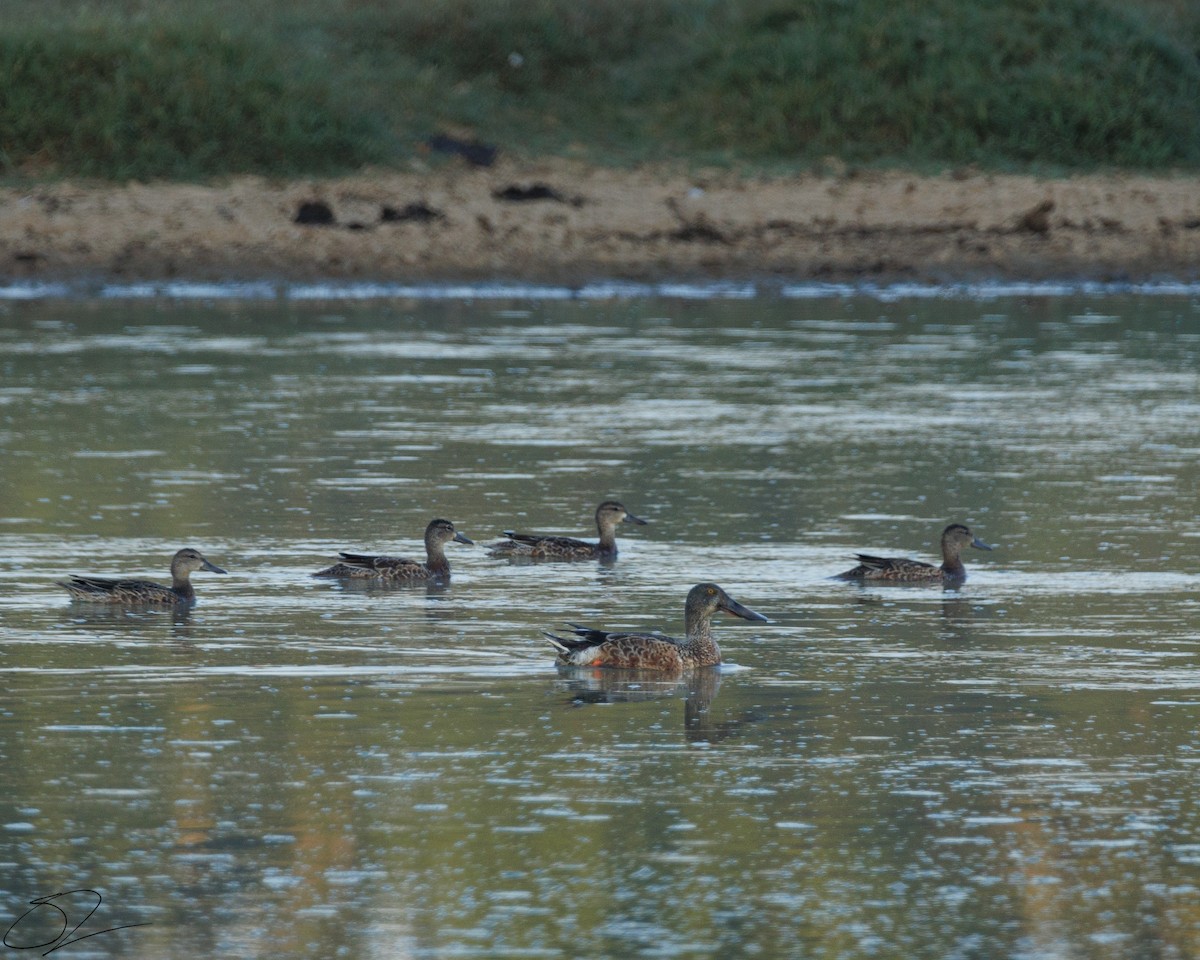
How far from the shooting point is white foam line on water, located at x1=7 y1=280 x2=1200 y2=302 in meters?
30.8

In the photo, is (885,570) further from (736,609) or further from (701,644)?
(701,644)

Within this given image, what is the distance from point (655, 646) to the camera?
38.9 feet

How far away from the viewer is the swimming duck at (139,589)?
13.2m

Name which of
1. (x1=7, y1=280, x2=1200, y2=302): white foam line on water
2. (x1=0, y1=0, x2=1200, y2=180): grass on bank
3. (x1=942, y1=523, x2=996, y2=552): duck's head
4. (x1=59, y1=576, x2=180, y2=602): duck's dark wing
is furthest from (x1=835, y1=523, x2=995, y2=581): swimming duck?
(x1=0, y1=0, x2=1200, y2=180): grass on bank

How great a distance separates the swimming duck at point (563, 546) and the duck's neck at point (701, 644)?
300cm

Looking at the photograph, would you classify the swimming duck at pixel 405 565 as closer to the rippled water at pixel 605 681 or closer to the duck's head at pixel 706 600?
the rippled water at pixel 605 681

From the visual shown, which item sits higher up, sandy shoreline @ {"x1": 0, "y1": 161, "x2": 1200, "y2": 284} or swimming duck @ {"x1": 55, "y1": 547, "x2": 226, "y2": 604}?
sandy shoreline @ {"x1": 0, "y1": 161, "x2": 1200, "y2": 284}

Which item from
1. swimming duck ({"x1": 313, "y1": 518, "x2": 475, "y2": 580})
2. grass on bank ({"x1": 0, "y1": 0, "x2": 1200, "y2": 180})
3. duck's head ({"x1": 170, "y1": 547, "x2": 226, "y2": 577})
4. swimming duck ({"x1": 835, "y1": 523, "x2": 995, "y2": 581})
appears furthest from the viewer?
grass on bank ({"x1": 0, "y1": 0, "x2": 1200, "y2": 180})

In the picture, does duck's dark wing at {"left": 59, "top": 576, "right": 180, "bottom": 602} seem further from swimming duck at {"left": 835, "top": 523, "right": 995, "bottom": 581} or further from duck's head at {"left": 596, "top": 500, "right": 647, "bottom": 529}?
swimming duck at {"left": 835, "top": 523, "right": 995, "bottom": 581}

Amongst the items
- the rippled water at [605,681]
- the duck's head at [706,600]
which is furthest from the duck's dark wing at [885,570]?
the duck's head at [706,600]

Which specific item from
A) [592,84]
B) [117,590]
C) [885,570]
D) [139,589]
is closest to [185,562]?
[139,589]

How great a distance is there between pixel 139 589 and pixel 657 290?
60.1 ft

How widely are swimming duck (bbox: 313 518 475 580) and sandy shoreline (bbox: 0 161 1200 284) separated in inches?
662

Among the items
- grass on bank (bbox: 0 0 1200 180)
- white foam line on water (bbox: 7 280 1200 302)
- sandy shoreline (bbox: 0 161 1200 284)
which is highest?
grass on bank (bbox: 0 0 1200 180)
